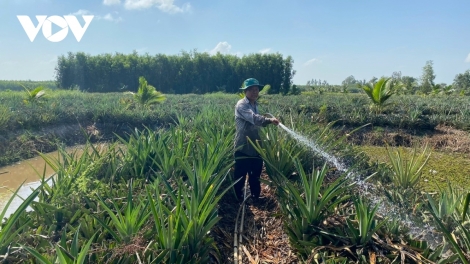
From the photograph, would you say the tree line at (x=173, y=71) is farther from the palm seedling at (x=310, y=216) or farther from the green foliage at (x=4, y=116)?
the palm seedling at (x=310, y=216)

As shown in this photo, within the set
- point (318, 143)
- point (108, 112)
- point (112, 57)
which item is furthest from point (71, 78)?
point (318, 143)

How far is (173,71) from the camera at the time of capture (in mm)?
33656

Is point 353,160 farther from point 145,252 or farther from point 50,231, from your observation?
point 50,231

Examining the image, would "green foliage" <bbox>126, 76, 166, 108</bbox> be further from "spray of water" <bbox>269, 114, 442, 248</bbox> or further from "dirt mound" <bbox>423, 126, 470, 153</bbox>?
"spray of water" <bbox>269, 114, 442, 248</bbox>

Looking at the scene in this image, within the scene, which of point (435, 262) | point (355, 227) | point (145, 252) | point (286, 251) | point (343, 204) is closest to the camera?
point (145, 252)

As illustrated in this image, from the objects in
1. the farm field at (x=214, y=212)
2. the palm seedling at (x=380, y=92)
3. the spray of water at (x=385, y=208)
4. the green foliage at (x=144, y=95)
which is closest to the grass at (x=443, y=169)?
the spray of water at (x=385, y=208)

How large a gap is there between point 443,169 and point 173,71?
2969 cm

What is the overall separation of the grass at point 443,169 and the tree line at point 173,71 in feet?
85.9

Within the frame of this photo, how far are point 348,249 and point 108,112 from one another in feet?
28.5

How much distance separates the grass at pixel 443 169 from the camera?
5367mm

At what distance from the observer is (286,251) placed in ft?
8.50

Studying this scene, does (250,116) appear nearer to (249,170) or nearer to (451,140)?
(249,170)

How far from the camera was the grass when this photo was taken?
537cm

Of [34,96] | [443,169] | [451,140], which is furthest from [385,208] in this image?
[34,96]
